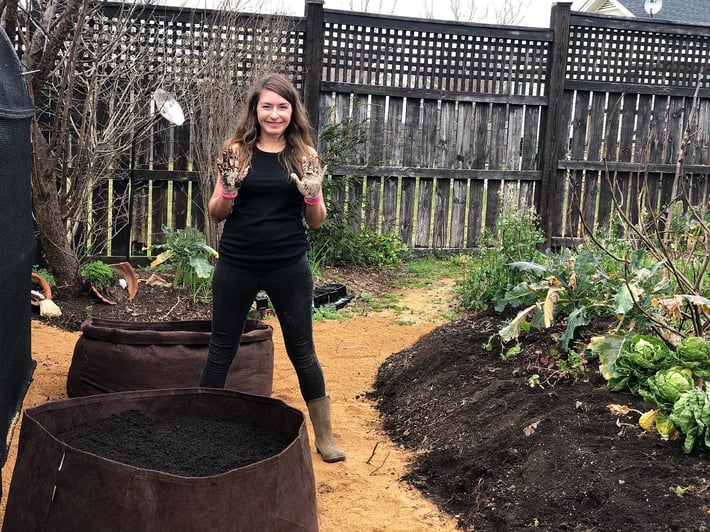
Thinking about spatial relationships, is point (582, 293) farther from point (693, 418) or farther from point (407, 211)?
point (407, 211)

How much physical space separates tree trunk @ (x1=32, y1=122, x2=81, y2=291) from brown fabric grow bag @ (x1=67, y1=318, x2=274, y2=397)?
6.80 ft

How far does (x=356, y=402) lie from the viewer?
512 cm

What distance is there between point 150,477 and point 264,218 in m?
1.51

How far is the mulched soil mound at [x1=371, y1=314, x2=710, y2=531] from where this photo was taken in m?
2.94

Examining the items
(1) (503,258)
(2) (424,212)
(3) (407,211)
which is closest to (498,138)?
→ (2) (424,212)

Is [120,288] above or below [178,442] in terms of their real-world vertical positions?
below

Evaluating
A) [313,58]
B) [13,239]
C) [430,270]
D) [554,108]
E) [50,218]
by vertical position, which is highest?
[313,58]

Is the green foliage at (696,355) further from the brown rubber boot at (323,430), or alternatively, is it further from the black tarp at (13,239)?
the black tarp at (13,239)

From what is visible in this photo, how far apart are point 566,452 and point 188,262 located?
4278 mm

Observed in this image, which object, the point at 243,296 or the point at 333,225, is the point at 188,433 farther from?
the point at 333,225

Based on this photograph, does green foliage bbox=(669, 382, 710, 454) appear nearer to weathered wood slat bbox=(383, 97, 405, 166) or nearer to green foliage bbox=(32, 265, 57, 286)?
green foliage bbox=(32, 265, 57, 286)

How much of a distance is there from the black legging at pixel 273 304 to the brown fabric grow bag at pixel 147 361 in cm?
55

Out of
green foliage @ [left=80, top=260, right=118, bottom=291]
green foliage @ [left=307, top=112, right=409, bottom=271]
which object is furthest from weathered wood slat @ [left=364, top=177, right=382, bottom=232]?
green foliage @ [left=80, top=260, right=118, bottom=291]

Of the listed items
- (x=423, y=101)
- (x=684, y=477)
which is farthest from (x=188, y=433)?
(x=423, y=101)
